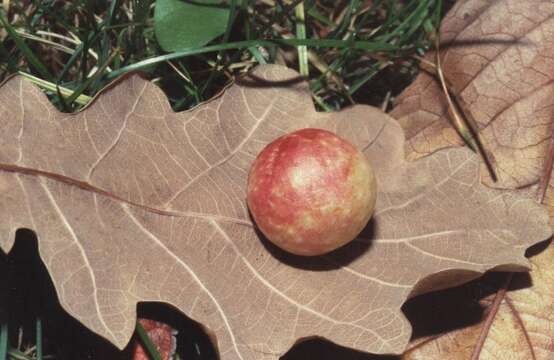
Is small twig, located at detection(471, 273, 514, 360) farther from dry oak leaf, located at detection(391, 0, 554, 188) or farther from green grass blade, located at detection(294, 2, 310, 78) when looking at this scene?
green grass blade, located at detection(294, 2, 310, 78)

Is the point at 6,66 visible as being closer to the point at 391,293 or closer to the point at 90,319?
the point at 90,319

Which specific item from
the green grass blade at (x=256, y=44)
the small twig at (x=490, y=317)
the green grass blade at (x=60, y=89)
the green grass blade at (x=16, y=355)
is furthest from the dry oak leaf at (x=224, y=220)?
the green grass blade at (x=16, y=355)

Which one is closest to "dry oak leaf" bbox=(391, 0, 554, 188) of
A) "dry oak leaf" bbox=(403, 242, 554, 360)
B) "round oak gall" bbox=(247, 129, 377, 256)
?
"dry oak leaf" bbox=(403, 242, 554, 360)

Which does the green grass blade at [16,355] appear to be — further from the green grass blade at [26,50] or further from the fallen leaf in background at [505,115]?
the fallen leaf in background at [505,115]

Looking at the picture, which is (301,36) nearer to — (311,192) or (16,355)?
(311,192)

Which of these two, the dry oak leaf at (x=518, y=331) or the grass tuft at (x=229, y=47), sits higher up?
the grass tuft at (x=229, y=47)

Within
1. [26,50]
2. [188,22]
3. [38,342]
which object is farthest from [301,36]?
[38,342]

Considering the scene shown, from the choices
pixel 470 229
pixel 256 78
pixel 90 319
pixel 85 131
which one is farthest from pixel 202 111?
pixel 470 229

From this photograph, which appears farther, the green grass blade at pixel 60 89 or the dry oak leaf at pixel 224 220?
the green grass blade at pixel 60 89

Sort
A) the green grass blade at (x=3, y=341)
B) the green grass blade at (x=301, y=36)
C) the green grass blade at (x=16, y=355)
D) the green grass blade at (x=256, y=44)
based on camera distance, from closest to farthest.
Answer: the green grass blade at (x=3, y=341) < the green grass blade at (x=16, y=355) < the green grass blade at (x=256, y=44) < the green grass blade at (x=301, y=36)
